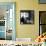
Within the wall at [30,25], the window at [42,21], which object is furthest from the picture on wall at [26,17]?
the window at [42,21]

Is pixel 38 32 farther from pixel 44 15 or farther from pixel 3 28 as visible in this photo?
pixel 3 28

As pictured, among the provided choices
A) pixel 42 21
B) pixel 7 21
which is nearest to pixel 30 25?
pixel 42 21

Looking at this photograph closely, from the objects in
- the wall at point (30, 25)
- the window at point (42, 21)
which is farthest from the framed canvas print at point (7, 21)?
the window at point (42, 21)

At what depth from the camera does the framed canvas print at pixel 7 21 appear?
5.42 metres

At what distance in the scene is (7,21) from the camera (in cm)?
550

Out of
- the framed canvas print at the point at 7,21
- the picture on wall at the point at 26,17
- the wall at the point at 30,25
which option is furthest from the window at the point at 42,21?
the framed canvas print at the point at 7,21

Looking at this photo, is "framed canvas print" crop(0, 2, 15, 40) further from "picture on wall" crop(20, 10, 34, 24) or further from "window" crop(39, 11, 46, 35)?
"window" crop(39, 11, 46, 35)

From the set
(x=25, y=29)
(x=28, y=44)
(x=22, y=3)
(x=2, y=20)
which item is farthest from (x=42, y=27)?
(x=28, y=44)

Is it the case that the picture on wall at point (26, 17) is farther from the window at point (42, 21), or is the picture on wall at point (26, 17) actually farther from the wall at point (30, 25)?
the window at point (42, 21)

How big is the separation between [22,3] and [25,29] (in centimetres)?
98

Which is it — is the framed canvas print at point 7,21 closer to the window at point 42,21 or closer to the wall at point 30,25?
the wall at point 30,25

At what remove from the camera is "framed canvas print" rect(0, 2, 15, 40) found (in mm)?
5422

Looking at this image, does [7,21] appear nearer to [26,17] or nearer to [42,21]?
[26,17]

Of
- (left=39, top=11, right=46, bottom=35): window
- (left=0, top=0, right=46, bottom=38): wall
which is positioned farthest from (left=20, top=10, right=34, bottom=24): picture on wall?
(left=39, top=11, right=46, bottom=35): window
